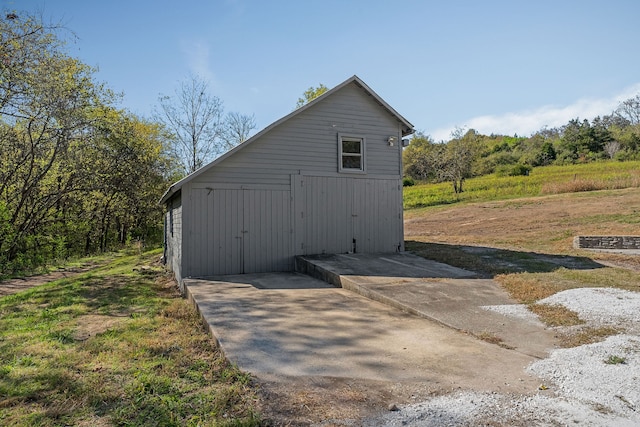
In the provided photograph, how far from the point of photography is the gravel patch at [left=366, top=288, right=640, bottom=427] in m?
2.38

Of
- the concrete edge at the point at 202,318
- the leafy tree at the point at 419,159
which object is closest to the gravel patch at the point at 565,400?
the concrete edge at the point at 202,318

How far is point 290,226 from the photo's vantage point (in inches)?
377

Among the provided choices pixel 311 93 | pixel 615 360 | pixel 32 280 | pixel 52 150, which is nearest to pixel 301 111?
pixel 615 360

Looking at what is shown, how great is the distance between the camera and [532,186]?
2698cm

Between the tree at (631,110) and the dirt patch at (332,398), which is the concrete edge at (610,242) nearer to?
the dirt patch at (332,398)

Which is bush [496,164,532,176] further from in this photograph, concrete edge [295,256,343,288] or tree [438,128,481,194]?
concrete edge [295,256,343,288]

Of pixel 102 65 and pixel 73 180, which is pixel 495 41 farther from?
pixel 73 180

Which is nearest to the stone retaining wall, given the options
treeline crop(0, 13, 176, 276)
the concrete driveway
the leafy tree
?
the concrete driveway

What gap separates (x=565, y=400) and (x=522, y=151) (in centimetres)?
5576

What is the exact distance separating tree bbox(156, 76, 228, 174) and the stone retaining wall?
24.3 metres

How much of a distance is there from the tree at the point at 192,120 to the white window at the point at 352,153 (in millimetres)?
19671

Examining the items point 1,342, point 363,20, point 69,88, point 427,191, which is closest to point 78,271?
point 69,88

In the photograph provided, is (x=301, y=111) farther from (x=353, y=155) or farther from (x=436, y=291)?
(x=436, y=291)

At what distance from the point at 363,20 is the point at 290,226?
6.07 meters
